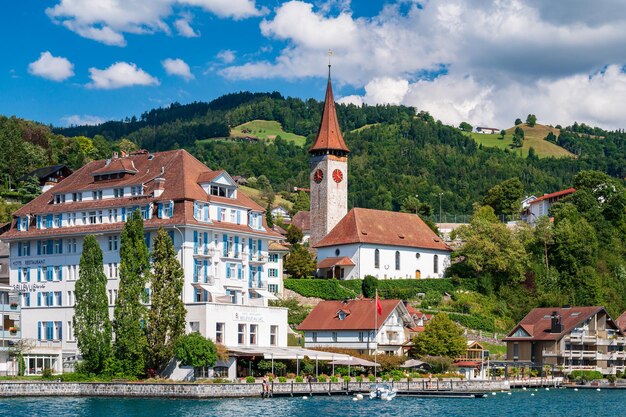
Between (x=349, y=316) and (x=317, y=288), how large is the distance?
15.7 meters

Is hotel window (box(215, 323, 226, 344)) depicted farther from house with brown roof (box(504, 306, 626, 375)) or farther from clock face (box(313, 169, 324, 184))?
clock face (box(313, 169, 324, 184))

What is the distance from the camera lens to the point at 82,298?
76875mm

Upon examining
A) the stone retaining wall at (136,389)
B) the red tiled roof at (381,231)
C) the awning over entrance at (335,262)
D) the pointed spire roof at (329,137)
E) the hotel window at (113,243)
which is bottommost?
the stone retaining wall at (136,389)

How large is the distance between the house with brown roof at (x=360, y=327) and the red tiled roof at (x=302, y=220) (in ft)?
264

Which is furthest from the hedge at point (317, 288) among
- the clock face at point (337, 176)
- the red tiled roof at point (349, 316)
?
the clock face at point (337, 176)

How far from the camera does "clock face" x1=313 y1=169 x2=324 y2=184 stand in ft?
459

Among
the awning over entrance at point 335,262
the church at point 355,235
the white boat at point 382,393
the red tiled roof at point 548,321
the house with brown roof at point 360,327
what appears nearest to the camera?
the white boat at point 382,393

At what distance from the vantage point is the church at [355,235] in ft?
Answer: 405

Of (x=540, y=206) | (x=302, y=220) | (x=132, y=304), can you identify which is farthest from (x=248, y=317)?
(x=302, y=220)

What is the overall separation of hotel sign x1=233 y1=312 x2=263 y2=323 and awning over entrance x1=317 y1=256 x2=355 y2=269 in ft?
124

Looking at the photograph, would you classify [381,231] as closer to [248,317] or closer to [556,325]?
[556,325]

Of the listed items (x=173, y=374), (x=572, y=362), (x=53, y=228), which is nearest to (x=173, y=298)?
(x=173, y=374)

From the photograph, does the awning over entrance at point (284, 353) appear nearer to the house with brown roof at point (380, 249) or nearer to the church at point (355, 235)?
the house with brown roof at point (380, 249)

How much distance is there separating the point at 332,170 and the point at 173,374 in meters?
67.1
